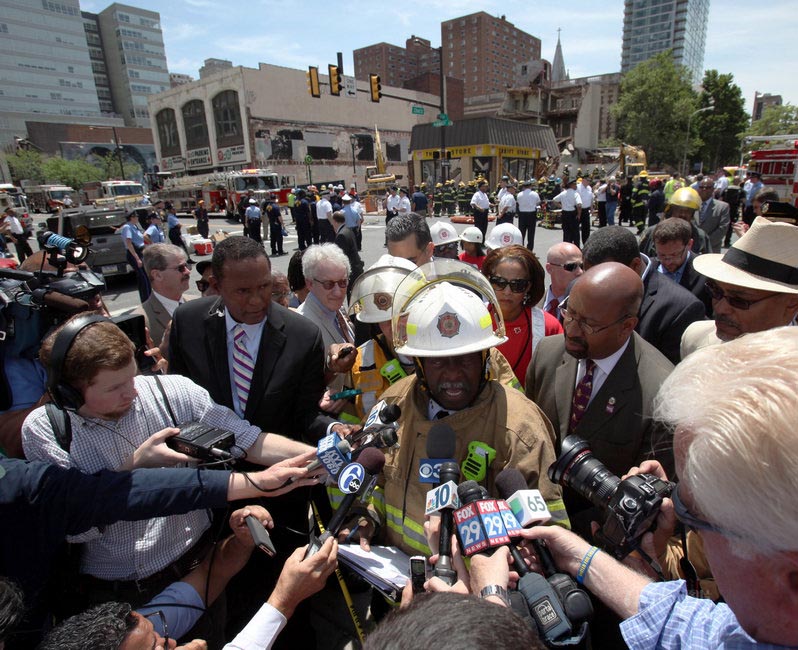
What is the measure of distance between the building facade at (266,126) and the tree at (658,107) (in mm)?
24767

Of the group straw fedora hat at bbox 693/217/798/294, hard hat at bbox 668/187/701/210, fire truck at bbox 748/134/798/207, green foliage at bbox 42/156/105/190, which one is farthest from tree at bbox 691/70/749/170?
green foliage at bbox 42/156/105/190

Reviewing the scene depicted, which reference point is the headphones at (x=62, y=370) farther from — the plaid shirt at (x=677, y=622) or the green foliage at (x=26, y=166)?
the green foliage at (x=26, y=166)

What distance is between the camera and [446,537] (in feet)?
4.58

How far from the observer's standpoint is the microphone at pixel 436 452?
5.54 ft

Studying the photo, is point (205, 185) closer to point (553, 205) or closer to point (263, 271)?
point (553, 205)

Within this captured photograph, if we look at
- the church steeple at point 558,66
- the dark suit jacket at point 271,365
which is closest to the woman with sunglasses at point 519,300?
the dark suit jacket at point 271,365

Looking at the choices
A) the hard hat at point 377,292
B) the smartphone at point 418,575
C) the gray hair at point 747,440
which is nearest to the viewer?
the gray hair at point 747,440

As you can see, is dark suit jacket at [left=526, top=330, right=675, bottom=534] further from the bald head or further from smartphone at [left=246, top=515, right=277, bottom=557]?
smartphone at [left=246, top=515, right=277, bottom=557]

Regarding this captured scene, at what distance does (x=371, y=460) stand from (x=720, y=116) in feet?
218

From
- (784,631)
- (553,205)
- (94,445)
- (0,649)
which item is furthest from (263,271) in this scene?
(553,205)

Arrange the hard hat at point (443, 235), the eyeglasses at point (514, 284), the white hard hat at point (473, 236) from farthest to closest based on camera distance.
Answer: the hard hat at point (443, 235) → the white hard hat at point (473, 236) → the eyeglasses at point (514, 284)

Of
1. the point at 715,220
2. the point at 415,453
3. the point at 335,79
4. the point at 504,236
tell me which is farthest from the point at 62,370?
the point at 335,79

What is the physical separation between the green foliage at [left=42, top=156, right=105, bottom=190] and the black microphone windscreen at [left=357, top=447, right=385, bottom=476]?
7025cm

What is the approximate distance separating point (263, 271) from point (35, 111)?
101189mm
